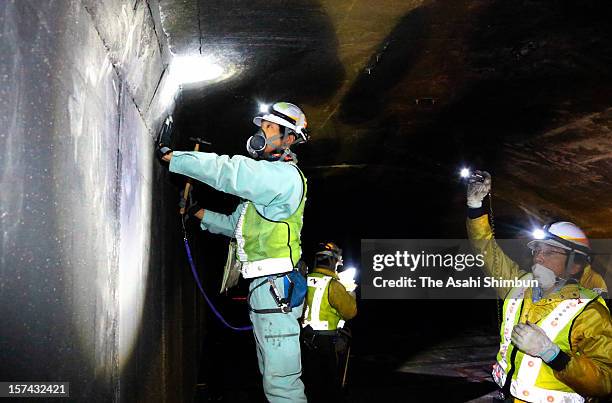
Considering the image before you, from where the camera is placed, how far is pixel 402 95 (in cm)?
520

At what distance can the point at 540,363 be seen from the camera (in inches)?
116

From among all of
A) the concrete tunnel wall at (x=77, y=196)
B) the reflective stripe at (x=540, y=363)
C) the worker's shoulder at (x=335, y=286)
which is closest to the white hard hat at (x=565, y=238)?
the reflective stripe at (x=540, y=363)

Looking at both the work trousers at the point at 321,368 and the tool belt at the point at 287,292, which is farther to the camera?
the work trousers at the point at 321,368

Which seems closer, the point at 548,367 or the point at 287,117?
the point at 548,367

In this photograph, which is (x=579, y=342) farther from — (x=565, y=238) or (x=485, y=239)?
(x=485, y=239)

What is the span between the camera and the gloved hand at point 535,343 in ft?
8.96

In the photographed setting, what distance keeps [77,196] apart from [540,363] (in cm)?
259

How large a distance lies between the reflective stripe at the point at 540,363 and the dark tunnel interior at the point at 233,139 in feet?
6.02

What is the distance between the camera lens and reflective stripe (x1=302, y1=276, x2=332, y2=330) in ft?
18.4

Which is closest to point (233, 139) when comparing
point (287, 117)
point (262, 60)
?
point (262, 60)

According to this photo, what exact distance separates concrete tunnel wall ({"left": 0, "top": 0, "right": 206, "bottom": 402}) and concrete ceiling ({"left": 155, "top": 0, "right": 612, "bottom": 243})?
1.15 meters

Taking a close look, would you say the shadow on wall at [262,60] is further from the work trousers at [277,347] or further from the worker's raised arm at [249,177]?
the work trousers at [277,347]

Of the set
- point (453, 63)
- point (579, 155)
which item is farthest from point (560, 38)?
point (579, 155)

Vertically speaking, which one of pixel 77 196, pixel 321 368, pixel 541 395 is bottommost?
pixel 321 368
